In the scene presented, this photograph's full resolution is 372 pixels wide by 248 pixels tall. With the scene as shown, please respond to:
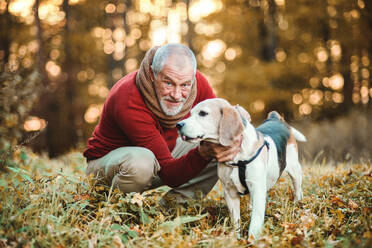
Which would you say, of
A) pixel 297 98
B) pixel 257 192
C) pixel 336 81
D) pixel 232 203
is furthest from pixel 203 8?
pixel 257 192

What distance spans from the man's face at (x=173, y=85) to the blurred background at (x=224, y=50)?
5688mm

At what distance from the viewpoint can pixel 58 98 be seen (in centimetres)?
1391

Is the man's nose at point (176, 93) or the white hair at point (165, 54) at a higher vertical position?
the white hair at point (165, 54)

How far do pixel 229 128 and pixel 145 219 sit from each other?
112 cm

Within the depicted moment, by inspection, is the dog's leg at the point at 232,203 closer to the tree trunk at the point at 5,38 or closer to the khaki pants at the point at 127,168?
the khaki pants at the point at 127,168

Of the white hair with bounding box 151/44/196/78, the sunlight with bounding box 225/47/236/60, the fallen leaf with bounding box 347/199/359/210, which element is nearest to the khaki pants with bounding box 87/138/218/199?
the white hair with bounding box 151/44/196/78

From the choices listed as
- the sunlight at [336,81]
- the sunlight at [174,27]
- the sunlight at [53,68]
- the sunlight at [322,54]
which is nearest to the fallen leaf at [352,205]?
the sunlight at [322,54]

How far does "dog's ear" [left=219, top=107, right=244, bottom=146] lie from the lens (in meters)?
2.95

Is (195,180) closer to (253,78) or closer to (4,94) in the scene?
(4,94)

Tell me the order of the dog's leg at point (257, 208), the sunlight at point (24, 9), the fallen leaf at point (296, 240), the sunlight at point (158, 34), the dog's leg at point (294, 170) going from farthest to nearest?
the sunlight at point (158, 34) < the sunlight at point (24, 9) < the dog's leg at point (294, 170) < the dog's leg at point (257, 208) < the fallen leaf at point (296, 240)

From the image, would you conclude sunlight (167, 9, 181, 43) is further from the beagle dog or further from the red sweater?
the beagle dog

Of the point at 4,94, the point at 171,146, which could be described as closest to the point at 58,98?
the point at 4,94

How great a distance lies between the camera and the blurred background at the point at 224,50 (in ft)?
35.4

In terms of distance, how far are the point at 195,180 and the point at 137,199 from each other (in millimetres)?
1051
